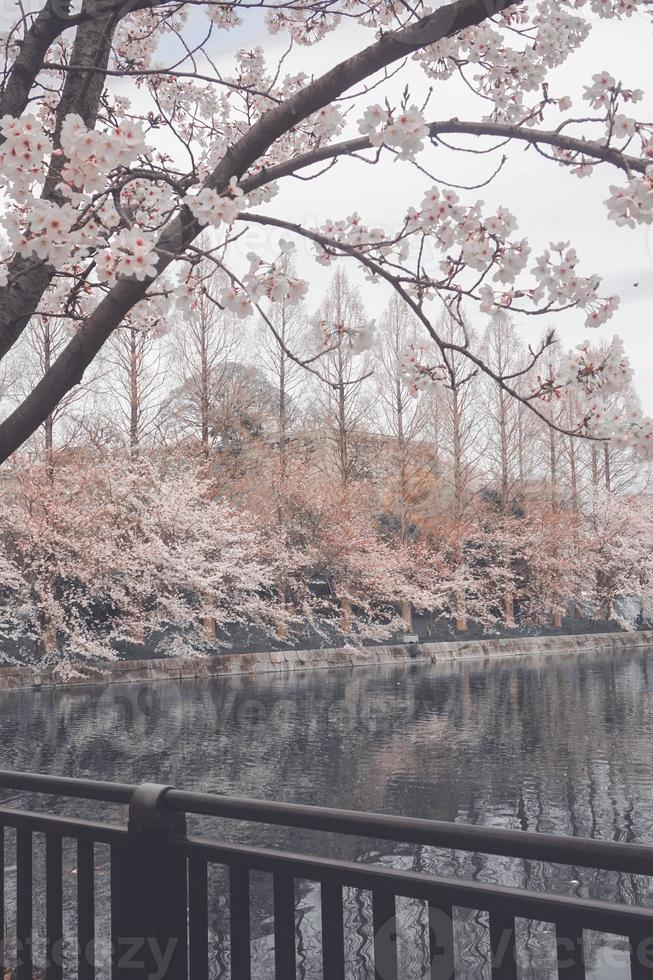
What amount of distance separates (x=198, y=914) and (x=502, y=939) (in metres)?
0.65

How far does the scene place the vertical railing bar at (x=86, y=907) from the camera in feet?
6.27

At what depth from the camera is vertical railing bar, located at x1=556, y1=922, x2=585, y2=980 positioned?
4.50 ft

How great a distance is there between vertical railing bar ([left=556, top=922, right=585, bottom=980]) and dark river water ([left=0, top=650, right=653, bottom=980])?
2890 mm

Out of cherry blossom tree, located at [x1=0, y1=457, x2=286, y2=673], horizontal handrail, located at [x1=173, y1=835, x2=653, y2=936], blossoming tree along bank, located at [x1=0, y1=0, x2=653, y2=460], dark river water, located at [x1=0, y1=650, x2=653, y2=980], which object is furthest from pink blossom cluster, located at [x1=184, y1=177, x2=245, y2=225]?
cherry blossom tree, located at [x1=0, y1=457, x2=286, y2=673]

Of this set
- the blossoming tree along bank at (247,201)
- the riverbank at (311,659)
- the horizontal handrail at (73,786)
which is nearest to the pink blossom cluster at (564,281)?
the blossoming tree along bank at (247,201)

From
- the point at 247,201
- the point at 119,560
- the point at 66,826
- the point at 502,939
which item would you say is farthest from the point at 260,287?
the point at 119,560

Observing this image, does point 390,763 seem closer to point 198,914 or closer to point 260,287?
point 260,287

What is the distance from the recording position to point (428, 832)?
1.51m

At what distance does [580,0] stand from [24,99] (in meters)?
2.83

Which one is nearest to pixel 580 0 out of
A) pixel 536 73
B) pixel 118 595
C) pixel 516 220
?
pixel 536 73

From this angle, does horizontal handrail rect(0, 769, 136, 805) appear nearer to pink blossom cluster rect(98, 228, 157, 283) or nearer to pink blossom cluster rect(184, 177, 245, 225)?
pink blossom cluster rect(98, 228, 157, 283)

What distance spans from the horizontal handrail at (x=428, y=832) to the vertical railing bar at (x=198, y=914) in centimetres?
12

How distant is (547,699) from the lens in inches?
552

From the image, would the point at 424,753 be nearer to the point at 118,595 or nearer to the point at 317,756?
the point at 317,756
